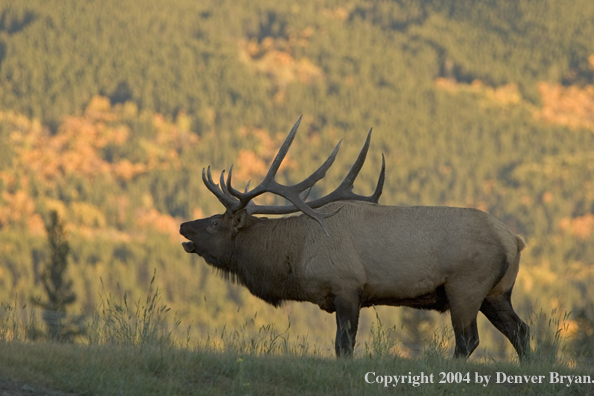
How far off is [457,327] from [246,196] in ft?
9.81

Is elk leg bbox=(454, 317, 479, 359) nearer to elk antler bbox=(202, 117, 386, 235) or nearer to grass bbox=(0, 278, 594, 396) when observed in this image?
grass bbox=(0, 278, 594, 396)

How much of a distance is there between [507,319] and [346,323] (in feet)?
6.21

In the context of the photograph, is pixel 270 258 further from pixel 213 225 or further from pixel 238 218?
pixel 213 225

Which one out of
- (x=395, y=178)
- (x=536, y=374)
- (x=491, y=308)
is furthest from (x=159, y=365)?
(x=395, y=178)

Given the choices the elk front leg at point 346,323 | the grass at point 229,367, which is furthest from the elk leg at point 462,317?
the elk front leg at point 346,323

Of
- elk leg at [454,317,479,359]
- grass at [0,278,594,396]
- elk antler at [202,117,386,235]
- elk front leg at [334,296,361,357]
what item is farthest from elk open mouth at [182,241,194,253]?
elk leg at [454,317,479,359]

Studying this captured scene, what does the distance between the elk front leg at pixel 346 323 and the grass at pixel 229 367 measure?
21 cm

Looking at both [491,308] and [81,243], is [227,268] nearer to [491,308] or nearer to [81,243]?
[491,308]

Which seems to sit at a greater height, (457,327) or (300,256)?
(300,256)

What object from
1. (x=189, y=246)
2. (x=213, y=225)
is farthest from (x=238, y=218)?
(x=189, y=246)

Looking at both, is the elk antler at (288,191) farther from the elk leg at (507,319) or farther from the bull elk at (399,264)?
the elk leg at (507,319)

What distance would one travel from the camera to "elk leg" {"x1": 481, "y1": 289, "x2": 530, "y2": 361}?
991cm

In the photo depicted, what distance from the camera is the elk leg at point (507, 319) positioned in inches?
390

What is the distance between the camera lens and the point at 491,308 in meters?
10.1
